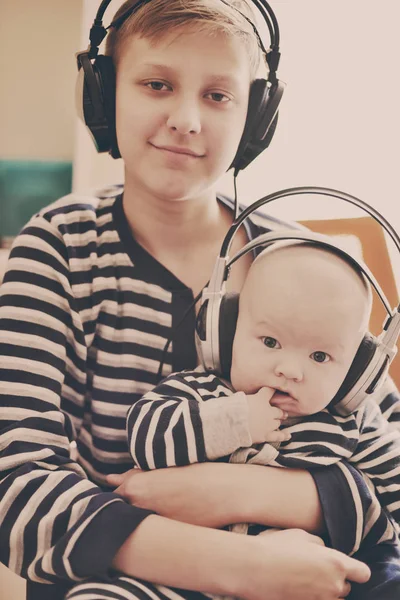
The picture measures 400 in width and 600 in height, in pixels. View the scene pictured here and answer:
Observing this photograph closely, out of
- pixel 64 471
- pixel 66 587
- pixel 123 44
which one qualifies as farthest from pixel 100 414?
pixel 123 44

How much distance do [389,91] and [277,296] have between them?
126 cm

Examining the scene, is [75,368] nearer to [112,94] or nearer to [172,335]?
[172,335]

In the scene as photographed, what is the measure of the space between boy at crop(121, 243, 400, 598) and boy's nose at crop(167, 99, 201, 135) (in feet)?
0.71

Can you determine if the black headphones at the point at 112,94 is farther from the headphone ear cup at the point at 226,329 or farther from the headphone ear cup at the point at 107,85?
the headphone ear cup at the point at 226,329

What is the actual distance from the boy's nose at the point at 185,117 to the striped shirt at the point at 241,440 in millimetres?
352

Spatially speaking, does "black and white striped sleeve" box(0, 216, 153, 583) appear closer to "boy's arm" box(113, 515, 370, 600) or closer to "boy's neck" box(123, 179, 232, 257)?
"boy's arm" box(113, 515, 370, 600)

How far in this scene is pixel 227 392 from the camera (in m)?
0.87

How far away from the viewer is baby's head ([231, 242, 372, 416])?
2.70 ft

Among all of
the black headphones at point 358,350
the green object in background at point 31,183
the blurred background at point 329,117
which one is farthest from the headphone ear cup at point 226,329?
the green object in background at point 31,183

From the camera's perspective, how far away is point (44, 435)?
2.84 ft

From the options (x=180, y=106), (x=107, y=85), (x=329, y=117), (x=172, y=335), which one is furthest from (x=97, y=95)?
(x=329, y=117)

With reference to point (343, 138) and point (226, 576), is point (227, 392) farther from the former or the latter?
A: point (343, 138)

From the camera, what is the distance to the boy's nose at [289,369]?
82 cm

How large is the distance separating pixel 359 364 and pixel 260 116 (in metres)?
0.44
